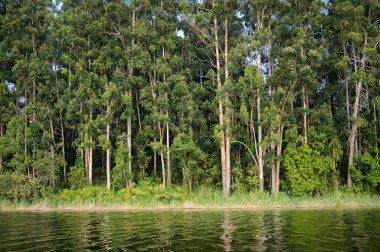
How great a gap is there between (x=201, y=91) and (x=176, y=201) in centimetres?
1113

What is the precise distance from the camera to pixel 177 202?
2661 centimetres

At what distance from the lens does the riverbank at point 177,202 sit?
84.0 feet

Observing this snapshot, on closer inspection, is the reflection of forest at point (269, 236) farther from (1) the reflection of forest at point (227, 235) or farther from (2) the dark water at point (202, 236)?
(1) the reflection of forest at point (227, 235)

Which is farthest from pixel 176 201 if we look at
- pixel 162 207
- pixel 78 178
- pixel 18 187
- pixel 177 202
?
pixel 18 187

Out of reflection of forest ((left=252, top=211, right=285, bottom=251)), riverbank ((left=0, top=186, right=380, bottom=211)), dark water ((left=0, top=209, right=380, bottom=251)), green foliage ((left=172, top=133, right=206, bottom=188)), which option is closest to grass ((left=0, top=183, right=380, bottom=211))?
riverbank ((left=0, top=186, right=380, bottom=211))

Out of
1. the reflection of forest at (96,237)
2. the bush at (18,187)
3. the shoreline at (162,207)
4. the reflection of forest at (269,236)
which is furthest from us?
the bush at (18,187)

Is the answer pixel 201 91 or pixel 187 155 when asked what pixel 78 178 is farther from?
pixel 201 91

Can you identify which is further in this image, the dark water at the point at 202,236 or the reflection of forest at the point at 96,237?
the reflection of forest at the point at 96,237

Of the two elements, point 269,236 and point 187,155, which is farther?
point 187,155

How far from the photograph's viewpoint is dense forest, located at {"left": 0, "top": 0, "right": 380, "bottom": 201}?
30500 millimetres

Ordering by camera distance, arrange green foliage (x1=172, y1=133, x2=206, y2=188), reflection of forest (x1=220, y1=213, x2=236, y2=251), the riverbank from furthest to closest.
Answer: green foliage (x1=172, y1=133, x2=206, y2=188) → the riverbank → reflection of forest (x1=220, y1=213, x2=236, y2=251)

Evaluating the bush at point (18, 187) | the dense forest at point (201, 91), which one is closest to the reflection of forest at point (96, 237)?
the bush at point (18, 187)

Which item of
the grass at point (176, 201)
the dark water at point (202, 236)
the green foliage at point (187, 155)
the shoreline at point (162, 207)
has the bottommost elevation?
the shoreline at point (162, 207)

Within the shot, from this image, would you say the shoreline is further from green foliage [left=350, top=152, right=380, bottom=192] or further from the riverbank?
green foliage [left=350, top=152, right=380, bottom=192]
